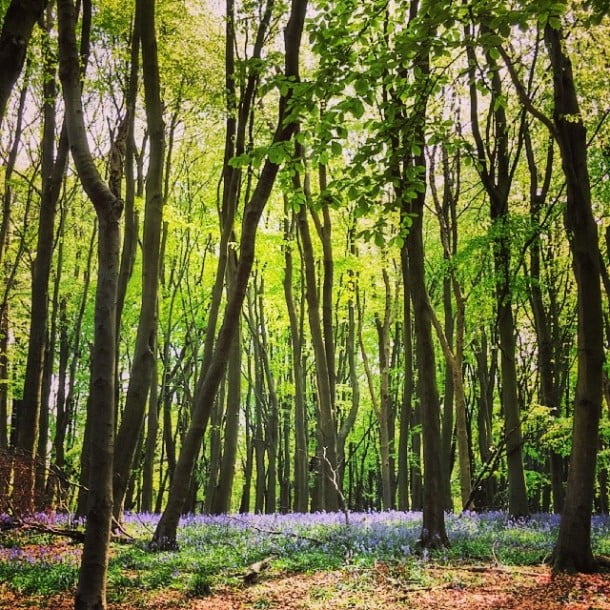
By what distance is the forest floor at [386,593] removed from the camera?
5605 millimetres

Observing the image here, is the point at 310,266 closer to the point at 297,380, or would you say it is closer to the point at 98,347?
the point at 297,380

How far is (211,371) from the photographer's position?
28.9ft

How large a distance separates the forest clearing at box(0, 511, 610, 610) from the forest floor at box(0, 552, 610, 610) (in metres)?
0.01

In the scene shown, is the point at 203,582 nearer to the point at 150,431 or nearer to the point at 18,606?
the point at 18,606

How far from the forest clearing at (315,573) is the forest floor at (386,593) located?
11 millimetres

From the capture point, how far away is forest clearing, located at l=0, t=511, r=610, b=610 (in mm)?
5789

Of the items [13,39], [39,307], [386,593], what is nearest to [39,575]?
[386,593]

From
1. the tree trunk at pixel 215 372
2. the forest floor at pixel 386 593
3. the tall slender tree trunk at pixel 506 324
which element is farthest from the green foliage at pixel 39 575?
the tall slender tree trunk at pixel 506 324

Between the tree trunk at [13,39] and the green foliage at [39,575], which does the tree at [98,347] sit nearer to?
the tree trunk at [13,39]

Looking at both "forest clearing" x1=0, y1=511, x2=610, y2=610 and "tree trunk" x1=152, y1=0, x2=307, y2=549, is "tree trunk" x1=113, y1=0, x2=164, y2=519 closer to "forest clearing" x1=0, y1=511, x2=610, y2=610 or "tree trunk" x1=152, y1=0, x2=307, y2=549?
"tree trunk" x1=152, y1=0, x2=307, y2=549

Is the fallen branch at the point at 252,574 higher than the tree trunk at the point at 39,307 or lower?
lower

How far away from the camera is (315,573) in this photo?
7.14 metres

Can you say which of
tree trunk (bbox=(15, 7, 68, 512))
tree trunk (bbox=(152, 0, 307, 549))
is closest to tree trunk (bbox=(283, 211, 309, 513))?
tree trunk (bbox=(15, 7, 68, 512))

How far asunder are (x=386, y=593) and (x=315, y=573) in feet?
4.19
